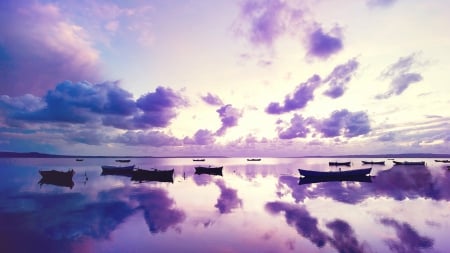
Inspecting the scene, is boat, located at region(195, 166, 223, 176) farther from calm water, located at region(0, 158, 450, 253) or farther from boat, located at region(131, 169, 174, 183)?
calm water, located at region(0, 158, 450, 253)

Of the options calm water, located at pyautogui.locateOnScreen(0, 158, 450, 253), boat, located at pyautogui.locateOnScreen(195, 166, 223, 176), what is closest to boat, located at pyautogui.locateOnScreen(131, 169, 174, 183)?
boat, located at pyautogui.locateOnScreen(195, 166, 223, 176)

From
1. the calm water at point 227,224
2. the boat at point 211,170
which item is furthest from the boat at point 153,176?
the calm water at point 227,224

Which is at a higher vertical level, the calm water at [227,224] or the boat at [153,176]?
the boat at [153,176]

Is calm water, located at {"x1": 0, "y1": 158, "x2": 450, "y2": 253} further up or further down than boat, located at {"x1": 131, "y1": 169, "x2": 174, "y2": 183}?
further down

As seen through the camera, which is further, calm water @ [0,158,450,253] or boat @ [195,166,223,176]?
boat @ [195,166,223,176]

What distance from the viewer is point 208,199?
39250 mm

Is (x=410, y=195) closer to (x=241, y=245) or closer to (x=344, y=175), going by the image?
(x=344, y=175)

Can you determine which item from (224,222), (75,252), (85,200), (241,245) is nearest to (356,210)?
(224,222)

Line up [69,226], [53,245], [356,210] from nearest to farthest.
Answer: [53,245] → [69,226] → [356,210]

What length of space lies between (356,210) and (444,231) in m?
8.63

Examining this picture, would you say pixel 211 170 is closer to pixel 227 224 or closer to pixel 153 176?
pixel 153 176

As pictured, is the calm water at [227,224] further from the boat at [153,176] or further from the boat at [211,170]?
the boat at [211,170]

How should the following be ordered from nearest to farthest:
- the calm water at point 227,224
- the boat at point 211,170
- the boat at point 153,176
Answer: the calm water at point 227,224
the boat at point 153,176
the boat at point 211,170

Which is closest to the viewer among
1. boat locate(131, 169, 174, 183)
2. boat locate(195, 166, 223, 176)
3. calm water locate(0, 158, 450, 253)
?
calm water locate(0, 158, 450, 253)
